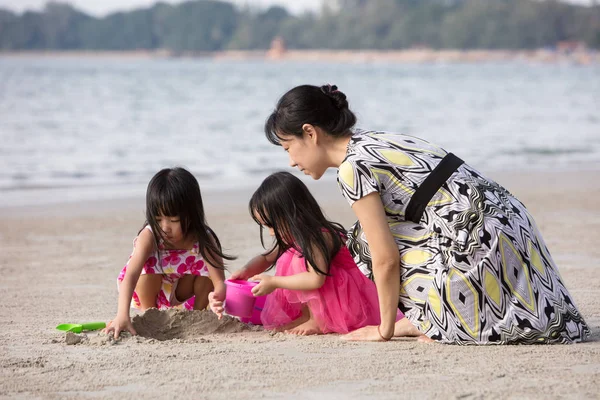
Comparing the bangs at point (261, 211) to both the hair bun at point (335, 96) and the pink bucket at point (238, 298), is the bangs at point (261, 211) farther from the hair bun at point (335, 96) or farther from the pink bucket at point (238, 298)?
the hair bun at point (335, 96)

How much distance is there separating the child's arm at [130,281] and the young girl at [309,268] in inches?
14.2

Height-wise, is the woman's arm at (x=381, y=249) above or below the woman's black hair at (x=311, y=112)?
below

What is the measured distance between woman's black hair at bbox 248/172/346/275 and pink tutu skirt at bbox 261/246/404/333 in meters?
0.07

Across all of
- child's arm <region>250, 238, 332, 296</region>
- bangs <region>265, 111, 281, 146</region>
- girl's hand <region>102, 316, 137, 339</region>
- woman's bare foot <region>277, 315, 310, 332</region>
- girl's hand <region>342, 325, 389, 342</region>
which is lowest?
woman's bare foot <region>277, 315, 310, 332</region>

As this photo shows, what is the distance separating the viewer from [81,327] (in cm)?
361

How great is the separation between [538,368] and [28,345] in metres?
2.01

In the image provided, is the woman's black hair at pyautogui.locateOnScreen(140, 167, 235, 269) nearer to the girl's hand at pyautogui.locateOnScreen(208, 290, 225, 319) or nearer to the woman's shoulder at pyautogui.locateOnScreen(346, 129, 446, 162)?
the girl's hand at pyautogui.locateOnScreen(208, 290, 225, 319)

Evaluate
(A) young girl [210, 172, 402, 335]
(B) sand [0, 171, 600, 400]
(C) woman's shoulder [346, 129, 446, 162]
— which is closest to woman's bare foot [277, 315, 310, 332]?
(A) young girl [210, 172, 402, 335]

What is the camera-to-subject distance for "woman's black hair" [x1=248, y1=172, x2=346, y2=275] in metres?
3.52

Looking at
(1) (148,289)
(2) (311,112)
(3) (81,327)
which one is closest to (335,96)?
(2) (311,112)

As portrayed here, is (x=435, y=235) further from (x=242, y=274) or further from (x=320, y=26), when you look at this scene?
(x=320, y=26)

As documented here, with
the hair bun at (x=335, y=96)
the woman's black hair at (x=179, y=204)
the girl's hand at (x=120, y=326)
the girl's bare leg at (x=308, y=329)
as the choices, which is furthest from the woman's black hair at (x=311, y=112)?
the girl's hand at (x=120, y=326)

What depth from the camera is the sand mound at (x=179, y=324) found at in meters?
3.54

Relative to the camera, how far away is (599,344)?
3.24 metres
